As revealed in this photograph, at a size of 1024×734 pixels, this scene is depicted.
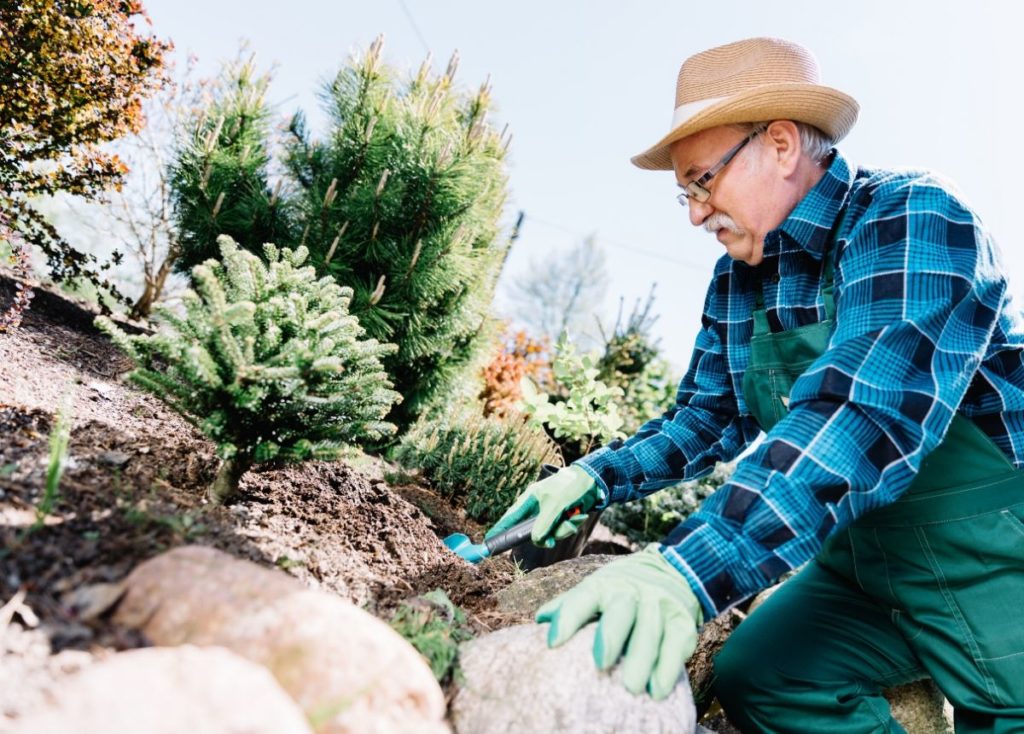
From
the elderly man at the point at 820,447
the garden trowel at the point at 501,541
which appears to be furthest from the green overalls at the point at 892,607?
the garden trowel at the point at 501,541

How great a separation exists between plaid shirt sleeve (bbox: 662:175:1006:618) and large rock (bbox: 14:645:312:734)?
76cm

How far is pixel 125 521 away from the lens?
1136 mm

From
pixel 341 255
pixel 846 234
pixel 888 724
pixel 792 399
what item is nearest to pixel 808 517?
pixel 792 399

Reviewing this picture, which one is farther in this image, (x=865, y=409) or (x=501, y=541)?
(x=501, y=541)

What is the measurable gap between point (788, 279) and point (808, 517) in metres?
0.89

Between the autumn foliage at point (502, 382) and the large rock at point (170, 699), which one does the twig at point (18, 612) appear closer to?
the large rock at point (170, 699)

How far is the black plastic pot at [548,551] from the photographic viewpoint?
2605mm

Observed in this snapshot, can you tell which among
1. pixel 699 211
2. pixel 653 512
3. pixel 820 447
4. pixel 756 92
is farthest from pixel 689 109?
pixel 653 512

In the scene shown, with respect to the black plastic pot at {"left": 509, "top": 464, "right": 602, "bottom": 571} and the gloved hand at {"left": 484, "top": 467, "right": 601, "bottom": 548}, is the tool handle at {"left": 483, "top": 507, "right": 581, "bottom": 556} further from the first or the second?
the black plastic pot at {"left": 509, "top": 464, "right": 602, "bottom": 571}

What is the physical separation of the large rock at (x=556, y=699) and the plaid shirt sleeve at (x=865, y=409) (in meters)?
0.22

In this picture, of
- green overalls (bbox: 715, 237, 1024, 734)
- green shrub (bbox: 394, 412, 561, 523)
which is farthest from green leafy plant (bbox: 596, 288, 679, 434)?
green overalls (bbox: 715, 237, 1024, 734)

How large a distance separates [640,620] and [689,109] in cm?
142

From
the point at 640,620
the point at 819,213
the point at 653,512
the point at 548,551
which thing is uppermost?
the point at 819,213

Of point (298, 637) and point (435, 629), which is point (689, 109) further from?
point (298, 637)
